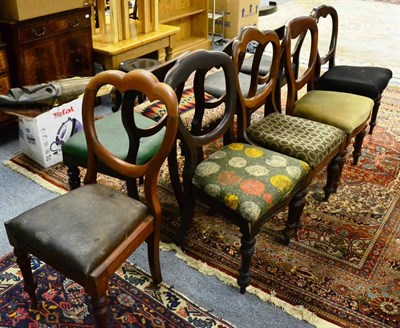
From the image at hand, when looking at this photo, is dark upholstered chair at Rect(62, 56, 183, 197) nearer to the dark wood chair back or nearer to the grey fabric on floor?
the grey fabric on floor

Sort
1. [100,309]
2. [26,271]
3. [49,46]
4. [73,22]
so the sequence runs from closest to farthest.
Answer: [100,309]
[26,271]
[49,46]
[73,22]

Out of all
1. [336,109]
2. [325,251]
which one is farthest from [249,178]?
[336,109]

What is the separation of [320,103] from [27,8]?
1.75 m

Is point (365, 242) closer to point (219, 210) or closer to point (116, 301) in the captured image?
point (219, 210)

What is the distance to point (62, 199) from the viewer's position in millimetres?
1546

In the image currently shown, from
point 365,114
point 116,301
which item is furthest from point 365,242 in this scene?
point 116,301

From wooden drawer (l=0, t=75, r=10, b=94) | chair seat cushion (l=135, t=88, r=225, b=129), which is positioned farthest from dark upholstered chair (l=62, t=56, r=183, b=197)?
wooden drawer (l=0, t=75, r=10, b=94)

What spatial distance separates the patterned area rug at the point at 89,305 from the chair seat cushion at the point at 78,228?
0.35m

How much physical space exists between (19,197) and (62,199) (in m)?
0.90

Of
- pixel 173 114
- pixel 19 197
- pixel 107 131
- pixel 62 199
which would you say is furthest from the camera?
pixel 19 197

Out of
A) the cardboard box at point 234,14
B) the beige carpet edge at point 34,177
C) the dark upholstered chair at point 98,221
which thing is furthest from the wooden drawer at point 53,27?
the cardboard box at point 234,14

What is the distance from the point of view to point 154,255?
68.2 inches

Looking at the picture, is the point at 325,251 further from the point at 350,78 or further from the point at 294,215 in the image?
the point at 350,78

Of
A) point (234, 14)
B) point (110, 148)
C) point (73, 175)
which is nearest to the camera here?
point (110, 148)
